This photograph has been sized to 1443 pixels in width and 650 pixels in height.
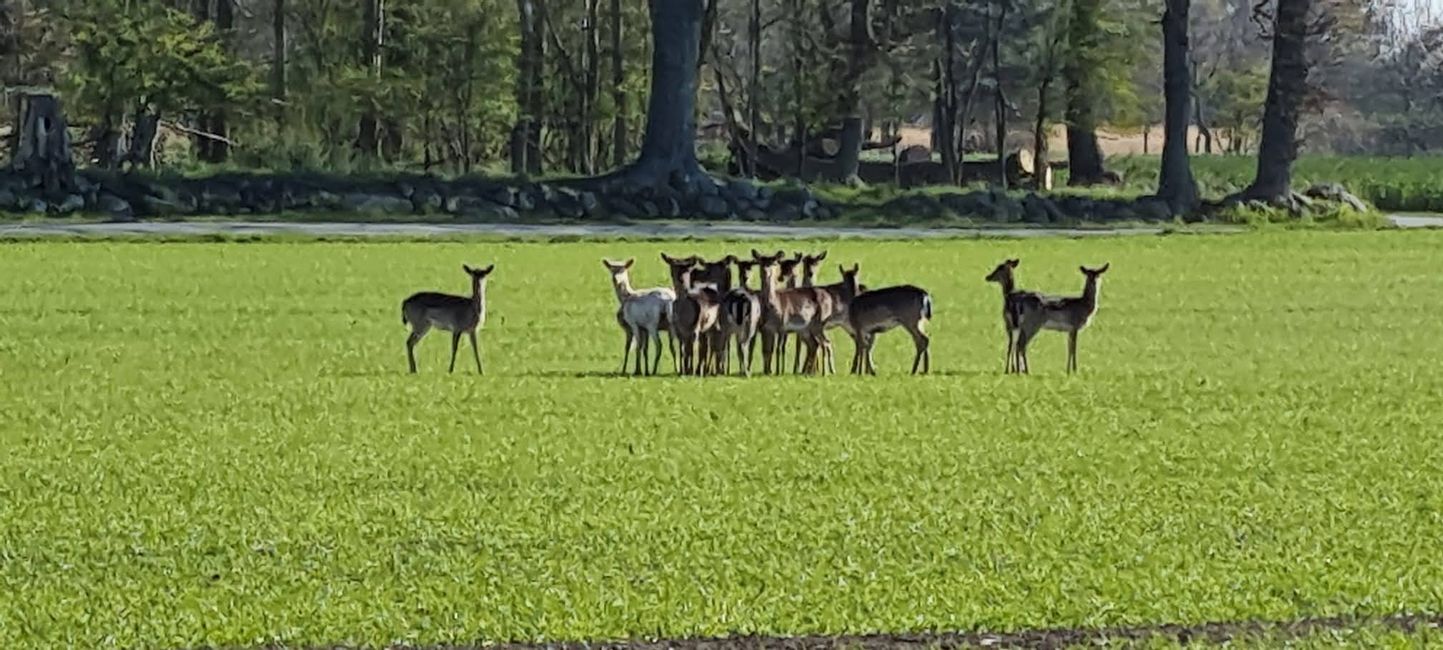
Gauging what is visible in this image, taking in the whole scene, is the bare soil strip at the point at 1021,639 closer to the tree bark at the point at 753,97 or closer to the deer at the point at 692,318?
the deer at the point at 692,318

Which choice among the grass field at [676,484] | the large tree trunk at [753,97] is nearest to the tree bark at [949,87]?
the large tree trunk at [753,97]

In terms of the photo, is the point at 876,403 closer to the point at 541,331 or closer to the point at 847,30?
the point at 541,331

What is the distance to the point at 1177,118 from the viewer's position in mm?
50125

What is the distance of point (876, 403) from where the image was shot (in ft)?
54.1

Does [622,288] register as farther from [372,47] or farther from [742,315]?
[372,47]

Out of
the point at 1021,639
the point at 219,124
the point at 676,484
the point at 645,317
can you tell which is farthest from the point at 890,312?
the point at 219,124

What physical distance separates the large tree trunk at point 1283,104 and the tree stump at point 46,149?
77.6 ft

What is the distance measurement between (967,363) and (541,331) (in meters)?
4.72

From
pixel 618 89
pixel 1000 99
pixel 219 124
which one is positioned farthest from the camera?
pixel 1000 99

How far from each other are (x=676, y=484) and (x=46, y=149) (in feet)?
106

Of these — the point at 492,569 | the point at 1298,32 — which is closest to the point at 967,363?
the point at 492,569

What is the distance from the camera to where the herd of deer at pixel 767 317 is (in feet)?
60.3

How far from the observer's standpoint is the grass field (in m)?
9.27

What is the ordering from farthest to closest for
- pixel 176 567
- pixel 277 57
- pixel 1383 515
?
pixel 277 57 < pixel 1383 515 < pixel 176 567
